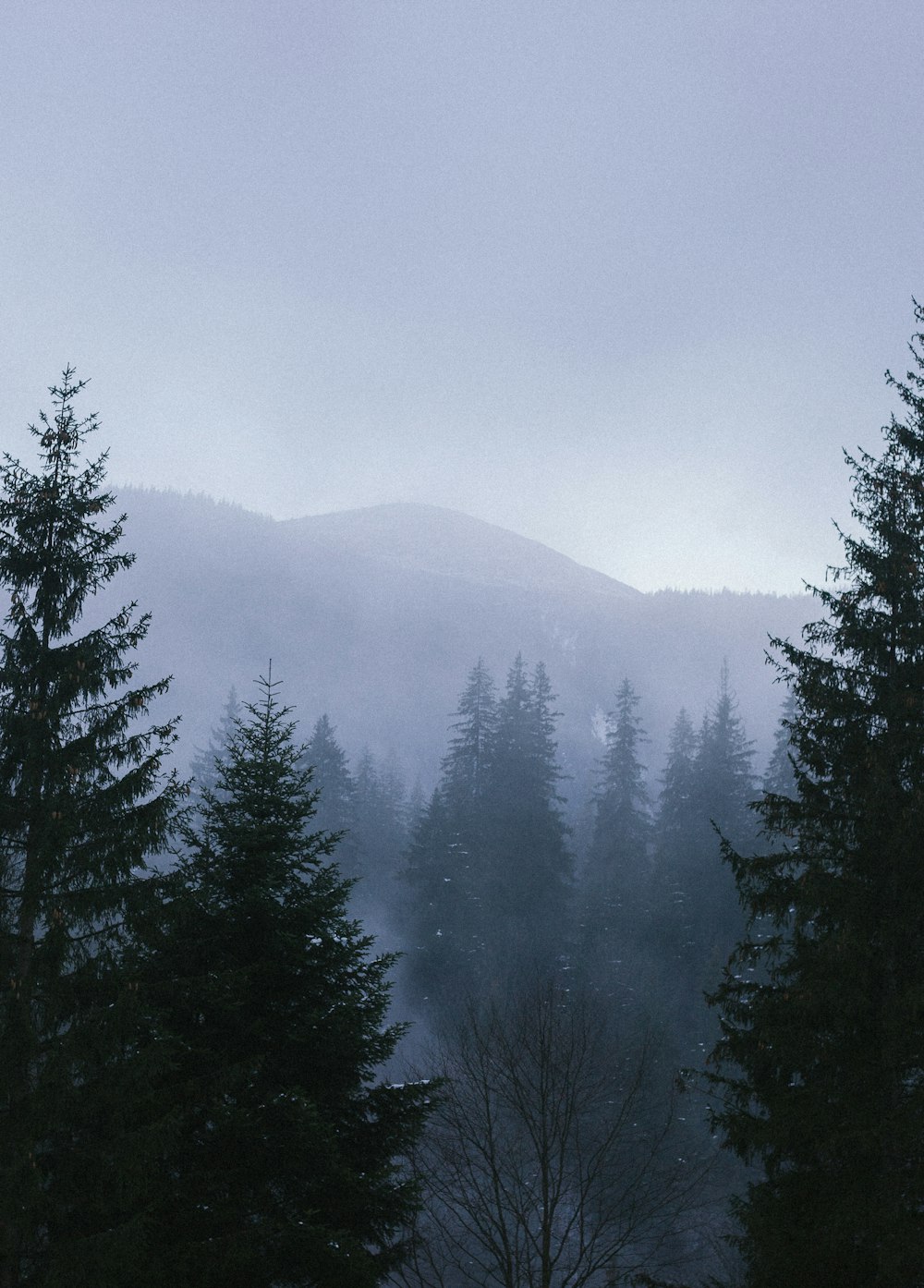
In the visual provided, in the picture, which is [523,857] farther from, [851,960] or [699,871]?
[851,960]

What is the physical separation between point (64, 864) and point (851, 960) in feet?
28.7

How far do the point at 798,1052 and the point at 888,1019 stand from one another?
3.59 ft

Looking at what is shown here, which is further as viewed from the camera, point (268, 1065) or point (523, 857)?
point (523, 857)

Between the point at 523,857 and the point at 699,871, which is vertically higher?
the point at 699,871

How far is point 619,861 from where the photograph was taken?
53.2 metres

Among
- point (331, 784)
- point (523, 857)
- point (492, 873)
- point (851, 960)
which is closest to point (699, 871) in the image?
point (523, 857)

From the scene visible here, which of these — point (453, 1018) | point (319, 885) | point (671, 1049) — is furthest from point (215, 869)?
point (671, 1049)

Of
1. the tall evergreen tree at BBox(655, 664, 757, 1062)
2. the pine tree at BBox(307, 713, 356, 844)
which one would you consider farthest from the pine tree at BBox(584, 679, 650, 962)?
the pine tree at BBox(307, 713, 356, 844)

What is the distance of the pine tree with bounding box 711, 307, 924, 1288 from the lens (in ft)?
33.9

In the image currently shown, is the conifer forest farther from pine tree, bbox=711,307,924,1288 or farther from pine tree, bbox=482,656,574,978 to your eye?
pine tree, bbox=482,656,574,978

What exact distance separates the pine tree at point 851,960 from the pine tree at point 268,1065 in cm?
488

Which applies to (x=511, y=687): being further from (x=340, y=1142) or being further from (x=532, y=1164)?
(x=340, y=1142)

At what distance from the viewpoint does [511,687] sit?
57.9 metres

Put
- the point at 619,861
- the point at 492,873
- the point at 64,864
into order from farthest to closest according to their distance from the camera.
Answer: the point at 619,861, the point at 492,873, the point at 64,864
